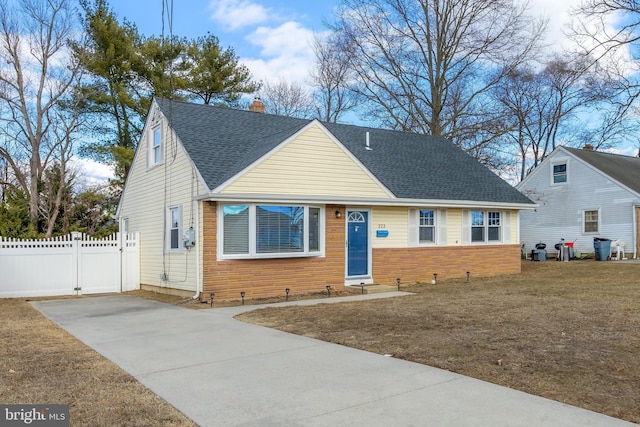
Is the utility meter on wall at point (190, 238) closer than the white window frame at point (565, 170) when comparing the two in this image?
Yes

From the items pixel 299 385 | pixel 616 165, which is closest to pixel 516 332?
pixel 299 385

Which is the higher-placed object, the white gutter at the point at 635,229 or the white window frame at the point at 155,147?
the white window frame at the point at 155,147

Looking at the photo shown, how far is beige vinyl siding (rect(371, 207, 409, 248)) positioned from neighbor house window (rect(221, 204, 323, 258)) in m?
2.28

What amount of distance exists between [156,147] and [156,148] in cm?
5

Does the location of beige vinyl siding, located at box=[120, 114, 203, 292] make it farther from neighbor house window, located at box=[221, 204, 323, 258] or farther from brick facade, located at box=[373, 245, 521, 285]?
brick facade, located at box=[373, 245, 521, 285]

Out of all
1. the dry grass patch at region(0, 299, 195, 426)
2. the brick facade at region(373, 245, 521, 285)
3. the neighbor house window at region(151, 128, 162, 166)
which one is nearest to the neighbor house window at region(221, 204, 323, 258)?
the brick facade at region(373, 245, 521, 285)

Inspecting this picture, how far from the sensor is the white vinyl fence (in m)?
14.1

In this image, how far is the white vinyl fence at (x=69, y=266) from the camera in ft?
46.4

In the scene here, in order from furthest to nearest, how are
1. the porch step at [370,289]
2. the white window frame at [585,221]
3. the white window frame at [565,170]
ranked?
the white window frame at [565,170], the white window frame at [585,221], the porch step at [370,289]

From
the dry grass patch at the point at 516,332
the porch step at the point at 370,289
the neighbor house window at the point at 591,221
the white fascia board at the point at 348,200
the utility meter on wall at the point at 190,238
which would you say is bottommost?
the porch step at the point at 370,289

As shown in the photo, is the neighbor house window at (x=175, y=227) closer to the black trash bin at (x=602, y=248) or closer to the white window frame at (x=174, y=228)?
the white window frame at (x=174, y=228)

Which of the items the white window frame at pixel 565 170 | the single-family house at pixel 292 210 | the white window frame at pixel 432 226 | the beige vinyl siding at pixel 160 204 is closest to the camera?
the single-family house at pixel 292 210

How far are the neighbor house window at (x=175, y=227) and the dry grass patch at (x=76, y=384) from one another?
19.6 feet

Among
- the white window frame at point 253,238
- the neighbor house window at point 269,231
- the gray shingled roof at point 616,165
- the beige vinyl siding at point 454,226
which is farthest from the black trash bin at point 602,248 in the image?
the white window frame at point 253,238
